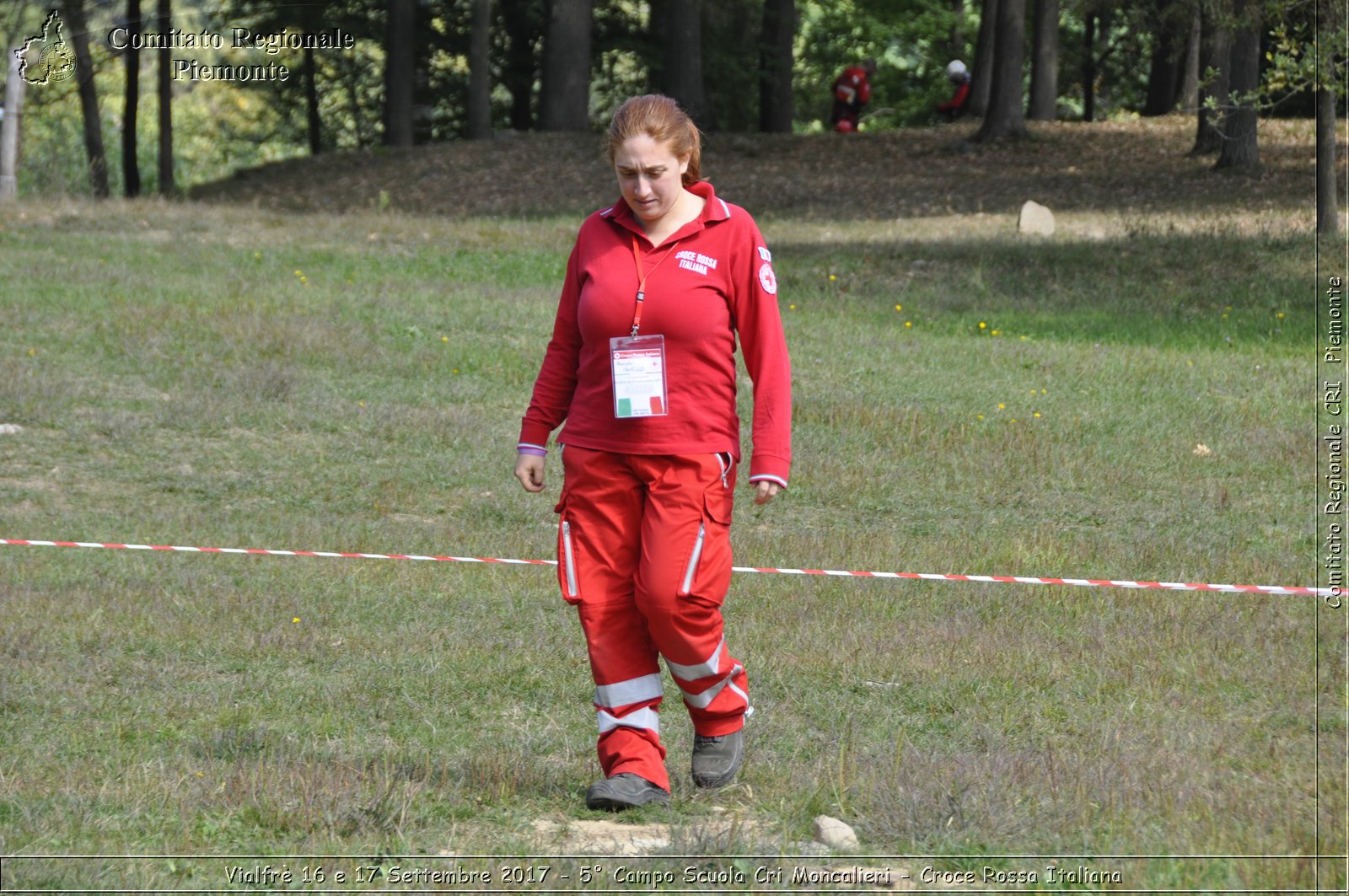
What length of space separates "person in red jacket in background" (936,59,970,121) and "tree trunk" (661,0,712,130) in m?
6.14

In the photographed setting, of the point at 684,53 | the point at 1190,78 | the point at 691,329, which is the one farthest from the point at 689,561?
the point at 1190,78

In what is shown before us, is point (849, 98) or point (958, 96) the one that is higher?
point (958, 96)

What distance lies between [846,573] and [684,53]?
88.2 ft

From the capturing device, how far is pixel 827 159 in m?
28.8

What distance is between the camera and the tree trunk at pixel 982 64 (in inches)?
1292

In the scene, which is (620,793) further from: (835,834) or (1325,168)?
(1325,168)

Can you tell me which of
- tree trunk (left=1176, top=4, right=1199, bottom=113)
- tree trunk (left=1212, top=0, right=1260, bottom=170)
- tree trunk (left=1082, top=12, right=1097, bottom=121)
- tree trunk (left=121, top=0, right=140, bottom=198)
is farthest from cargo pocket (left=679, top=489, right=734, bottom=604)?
tree trunk (left=1082, top=12, right=1097, bottom=121)

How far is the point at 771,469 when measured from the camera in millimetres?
4355

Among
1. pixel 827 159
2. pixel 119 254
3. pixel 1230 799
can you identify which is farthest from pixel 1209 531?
pixel 827 159

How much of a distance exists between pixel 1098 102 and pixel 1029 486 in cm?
3910

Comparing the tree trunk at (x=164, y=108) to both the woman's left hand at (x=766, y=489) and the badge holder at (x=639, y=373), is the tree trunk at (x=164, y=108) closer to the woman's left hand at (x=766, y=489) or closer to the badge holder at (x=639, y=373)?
the badge holder at (x=639, y=373)

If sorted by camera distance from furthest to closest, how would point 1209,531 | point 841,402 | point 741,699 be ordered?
point 841,402 → point 1209,531 → point 741,699

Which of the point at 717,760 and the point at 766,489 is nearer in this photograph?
the point at 766,489

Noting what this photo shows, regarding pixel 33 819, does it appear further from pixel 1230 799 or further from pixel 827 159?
pixel 827 159
